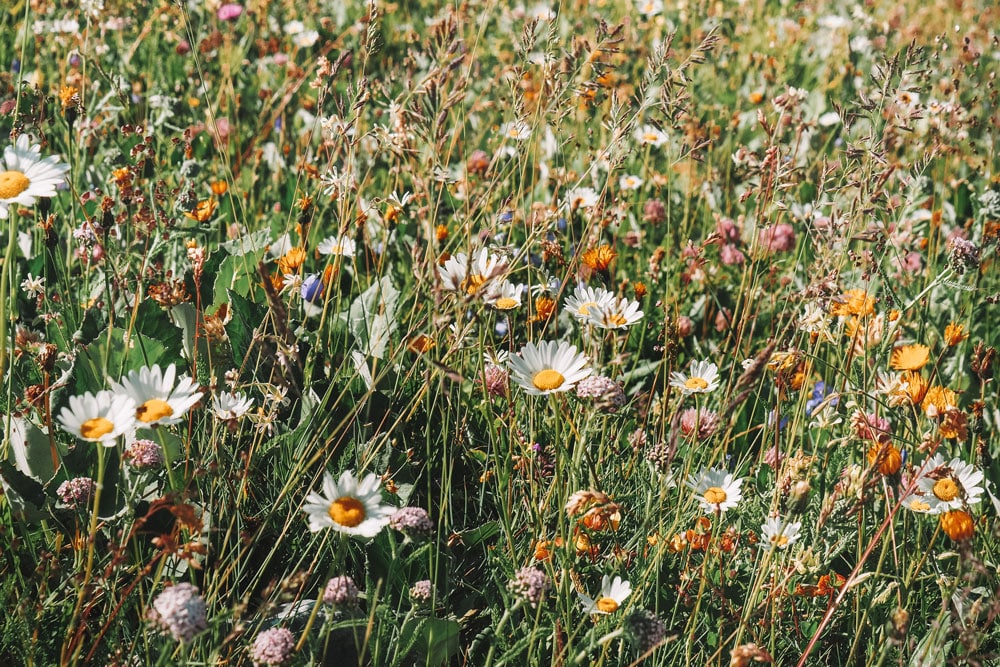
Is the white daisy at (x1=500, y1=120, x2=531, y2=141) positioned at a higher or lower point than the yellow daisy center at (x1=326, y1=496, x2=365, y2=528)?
higher

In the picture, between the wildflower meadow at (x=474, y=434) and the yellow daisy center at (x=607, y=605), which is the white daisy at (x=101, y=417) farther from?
the yellow daisy center at (x=607, y=605)

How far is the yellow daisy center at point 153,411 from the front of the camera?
990 mm

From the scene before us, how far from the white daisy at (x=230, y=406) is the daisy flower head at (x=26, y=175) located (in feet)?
0.97

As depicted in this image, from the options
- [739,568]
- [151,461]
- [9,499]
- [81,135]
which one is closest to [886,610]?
[739,568]

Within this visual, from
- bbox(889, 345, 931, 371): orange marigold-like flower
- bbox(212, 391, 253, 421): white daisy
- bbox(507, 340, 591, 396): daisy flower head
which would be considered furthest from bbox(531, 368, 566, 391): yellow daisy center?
bbox(889, 345, 931, 371): orange marigold-like flower

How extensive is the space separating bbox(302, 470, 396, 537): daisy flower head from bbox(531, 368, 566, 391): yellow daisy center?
0.25 meters

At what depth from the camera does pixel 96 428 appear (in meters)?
0.92

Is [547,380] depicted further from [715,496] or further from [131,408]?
[131,408]

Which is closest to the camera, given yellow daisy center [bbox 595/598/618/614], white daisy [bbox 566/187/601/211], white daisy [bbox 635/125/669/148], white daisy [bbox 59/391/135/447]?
white daisy [bbox 59/391/135/447]

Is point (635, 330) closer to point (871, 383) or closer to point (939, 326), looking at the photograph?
point (871, 383)

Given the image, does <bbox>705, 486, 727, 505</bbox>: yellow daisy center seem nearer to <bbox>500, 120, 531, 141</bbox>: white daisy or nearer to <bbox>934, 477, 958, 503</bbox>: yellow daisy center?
<bbox>934, 477, 958, 503</bbox>: yellow daisy center

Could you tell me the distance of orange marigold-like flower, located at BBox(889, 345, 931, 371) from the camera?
1467mm

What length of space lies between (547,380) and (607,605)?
0.28 m

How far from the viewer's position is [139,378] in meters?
1.01
